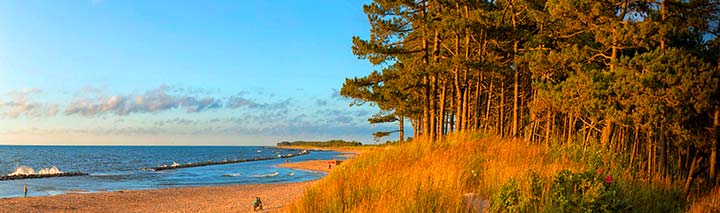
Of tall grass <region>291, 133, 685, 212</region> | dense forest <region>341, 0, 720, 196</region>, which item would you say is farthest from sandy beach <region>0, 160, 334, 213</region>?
tall grass <region>291, 133, 685, 212</region>

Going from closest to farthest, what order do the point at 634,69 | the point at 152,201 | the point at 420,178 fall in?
the point at 420,178 < the point at 634,69 < the point at 152,201

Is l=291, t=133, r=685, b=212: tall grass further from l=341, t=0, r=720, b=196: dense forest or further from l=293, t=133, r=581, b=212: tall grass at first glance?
l=341, t=0, r=720, b=196: dense forest

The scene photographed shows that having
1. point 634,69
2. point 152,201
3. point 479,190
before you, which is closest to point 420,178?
point 479,190

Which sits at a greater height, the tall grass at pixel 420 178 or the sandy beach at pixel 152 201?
the tall grass at pixel 420 178

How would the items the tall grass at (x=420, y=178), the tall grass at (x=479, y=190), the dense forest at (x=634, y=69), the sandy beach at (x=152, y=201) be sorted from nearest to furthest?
the tall grass at (x=420, y=178), the tall grass at (x=479, y=190), the dense forest at (x=634, y=69), the sandy beach at (x=152, y=201)

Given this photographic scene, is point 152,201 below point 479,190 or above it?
below

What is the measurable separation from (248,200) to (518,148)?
19415 millimetres

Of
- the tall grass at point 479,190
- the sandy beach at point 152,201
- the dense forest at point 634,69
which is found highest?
the dense forest at point 634,69

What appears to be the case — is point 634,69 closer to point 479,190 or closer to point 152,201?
point 479,190

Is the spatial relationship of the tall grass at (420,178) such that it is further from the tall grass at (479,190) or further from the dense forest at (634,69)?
Answer: the dense forest at (634,69)

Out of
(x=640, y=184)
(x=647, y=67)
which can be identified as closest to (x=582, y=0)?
(x=647, y=67)

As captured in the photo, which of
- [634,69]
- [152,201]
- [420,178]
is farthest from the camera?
[152,201]

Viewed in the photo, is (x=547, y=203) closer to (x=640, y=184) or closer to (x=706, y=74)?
(x=640, y=184)

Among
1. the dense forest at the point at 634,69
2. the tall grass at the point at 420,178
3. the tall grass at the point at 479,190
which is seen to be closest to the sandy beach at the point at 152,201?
the dense forest at the point at 634,69
